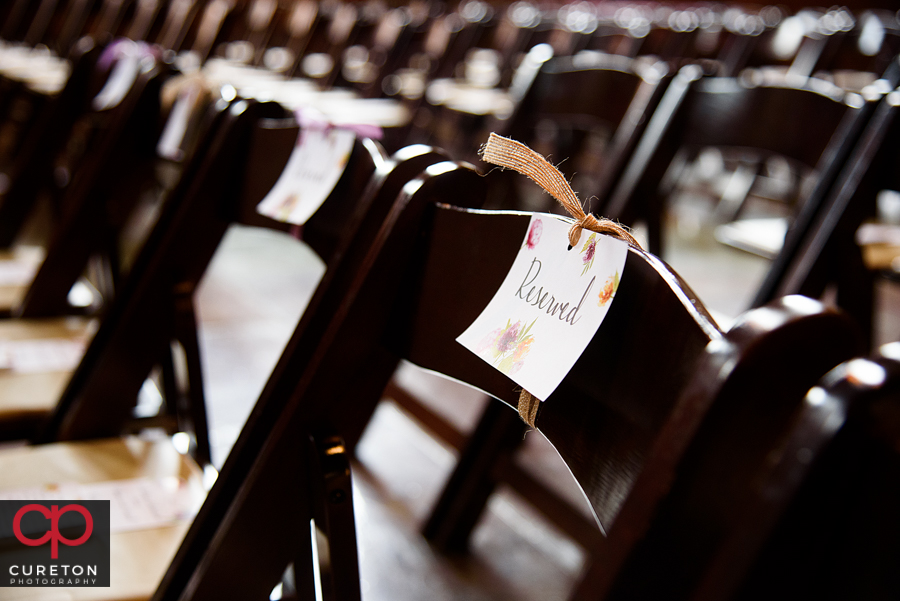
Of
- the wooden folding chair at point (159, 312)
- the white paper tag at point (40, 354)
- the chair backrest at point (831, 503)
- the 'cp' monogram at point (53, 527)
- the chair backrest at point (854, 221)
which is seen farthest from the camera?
the white paper tag at point (40, 354)

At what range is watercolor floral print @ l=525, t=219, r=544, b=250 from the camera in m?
0.51

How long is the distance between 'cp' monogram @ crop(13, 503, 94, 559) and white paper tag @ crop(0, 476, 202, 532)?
2 cm

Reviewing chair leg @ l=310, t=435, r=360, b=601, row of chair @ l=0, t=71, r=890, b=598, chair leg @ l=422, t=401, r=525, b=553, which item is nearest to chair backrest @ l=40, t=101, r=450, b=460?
row of chair @ l=0, t=71, r=890, b=598

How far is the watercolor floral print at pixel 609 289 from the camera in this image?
430mm

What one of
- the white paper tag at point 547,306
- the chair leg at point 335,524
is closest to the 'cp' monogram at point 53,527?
the chair leg at point 335,524

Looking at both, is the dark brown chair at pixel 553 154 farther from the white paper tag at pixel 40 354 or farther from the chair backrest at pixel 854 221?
the white paper tag at pixel 40 354

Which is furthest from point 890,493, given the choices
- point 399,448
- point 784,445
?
point 399,448

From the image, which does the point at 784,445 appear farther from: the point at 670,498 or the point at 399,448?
the point at 399,448

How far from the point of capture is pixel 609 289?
17.1 inches

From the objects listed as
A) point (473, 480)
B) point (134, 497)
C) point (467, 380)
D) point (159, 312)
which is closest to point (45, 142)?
point (159, 312)

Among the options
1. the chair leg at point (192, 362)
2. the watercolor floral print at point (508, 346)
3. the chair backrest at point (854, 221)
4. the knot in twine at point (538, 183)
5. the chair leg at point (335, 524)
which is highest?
the chair backrest at point (854, 221)

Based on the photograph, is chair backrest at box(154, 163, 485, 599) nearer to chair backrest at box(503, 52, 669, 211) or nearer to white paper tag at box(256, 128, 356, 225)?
white paper tag at box(256, 128, 356, 225)

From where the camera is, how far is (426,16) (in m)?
3.76

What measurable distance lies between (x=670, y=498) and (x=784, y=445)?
6cm
